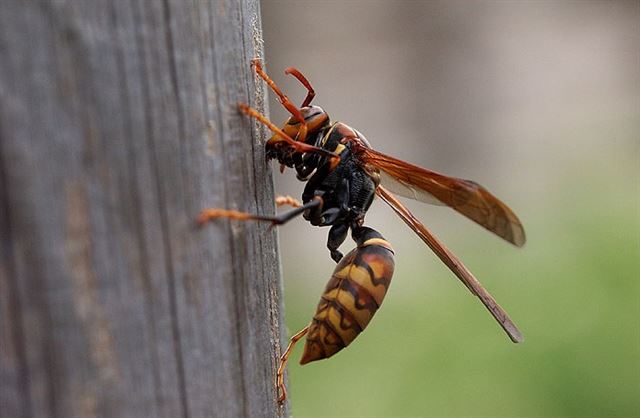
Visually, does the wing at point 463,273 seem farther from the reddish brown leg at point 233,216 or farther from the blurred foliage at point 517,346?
the blurred foliage at point 517,346

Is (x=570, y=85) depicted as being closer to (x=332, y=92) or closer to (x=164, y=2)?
(x=332, y=92)

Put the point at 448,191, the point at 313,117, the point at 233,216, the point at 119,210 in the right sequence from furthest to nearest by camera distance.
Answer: the point at 313,117
the point at 448,191
the point at 233,216
the point at 119,210

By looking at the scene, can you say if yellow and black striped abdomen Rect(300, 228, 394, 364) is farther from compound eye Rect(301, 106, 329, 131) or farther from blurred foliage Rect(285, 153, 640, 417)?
blurred foliage Rect(285, 153, 640, 417)

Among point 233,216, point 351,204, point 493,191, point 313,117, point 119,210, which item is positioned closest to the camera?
point 119,210

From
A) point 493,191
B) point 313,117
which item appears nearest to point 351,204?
point 313,117

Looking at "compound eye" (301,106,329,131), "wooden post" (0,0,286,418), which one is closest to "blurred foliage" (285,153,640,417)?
"compound eye" (301,106,329,131)

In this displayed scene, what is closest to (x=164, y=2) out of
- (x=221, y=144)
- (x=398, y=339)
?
(x=221, y=144)

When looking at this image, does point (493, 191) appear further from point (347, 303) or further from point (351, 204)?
point (347, 303)
